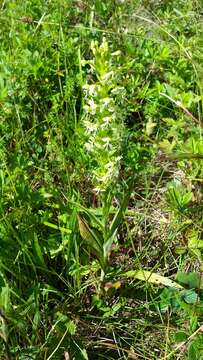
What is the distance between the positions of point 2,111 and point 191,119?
89 centimetres

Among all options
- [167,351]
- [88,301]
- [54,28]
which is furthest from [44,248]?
[54,28]

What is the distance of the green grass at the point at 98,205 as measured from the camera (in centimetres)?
182

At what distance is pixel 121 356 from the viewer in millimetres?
1849

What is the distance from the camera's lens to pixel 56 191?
2156 mm

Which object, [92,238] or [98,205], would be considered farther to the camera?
[98,205]

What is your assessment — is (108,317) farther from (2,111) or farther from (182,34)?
(182,34)

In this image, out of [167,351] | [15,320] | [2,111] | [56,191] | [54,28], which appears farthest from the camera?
[54,28]

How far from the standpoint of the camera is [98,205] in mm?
2303

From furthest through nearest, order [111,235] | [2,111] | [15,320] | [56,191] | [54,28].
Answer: [54,28], [2,111], [56,191], [111,235], [15,320]

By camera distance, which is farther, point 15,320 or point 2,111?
point 2,111

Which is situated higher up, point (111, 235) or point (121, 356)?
point (111, 235)

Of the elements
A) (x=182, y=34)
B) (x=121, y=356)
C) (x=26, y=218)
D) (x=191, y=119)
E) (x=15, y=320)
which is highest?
(x=182, y=34)

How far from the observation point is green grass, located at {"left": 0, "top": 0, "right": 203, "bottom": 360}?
1.82 meters

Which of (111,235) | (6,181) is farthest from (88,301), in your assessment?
(6,181)
